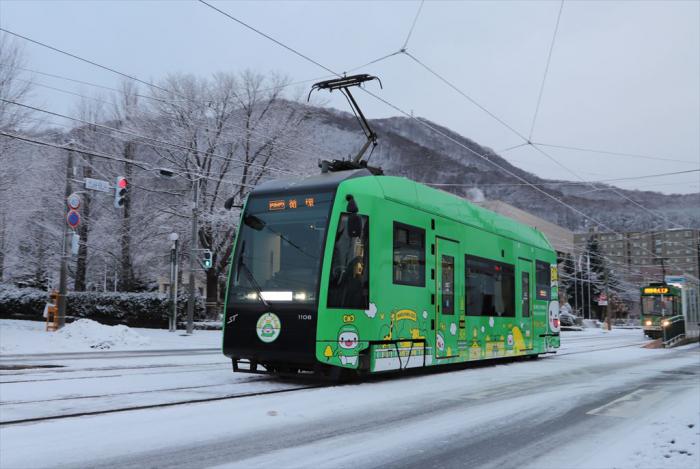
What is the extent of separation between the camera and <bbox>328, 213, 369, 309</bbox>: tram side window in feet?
32.3

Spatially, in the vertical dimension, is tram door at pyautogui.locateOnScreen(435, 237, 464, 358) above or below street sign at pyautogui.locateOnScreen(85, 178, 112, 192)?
Answer: below

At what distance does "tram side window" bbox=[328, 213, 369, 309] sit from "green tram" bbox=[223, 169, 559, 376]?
0.02 meters

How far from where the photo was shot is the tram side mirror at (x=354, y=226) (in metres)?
9.84

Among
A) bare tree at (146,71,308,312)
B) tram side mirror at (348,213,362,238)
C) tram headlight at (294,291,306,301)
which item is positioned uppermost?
bare tree at (146,71,308,312)

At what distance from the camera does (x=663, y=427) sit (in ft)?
23.4

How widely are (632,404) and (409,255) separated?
13.9 ft

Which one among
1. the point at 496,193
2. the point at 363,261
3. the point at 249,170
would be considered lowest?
the point at 363,261

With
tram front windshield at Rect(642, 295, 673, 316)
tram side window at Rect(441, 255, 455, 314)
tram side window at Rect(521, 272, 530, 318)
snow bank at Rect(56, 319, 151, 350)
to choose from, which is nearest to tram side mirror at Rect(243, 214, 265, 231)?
tram side window at Rect(441, 255, 455, 314)

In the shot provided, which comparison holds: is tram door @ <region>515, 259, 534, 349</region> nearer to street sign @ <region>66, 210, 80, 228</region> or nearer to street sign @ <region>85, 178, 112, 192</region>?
street sign @ <region>85, 178, 112, 192</region>

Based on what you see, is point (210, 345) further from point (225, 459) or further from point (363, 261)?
point (225, 459)

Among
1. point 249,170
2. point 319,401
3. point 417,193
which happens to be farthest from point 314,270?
point 249,170

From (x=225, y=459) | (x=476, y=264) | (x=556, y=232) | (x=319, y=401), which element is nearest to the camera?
(x=225, y=459)

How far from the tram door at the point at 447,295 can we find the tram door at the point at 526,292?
12.3 feet

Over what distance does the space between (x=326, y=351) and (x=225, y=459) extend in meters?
4.42
